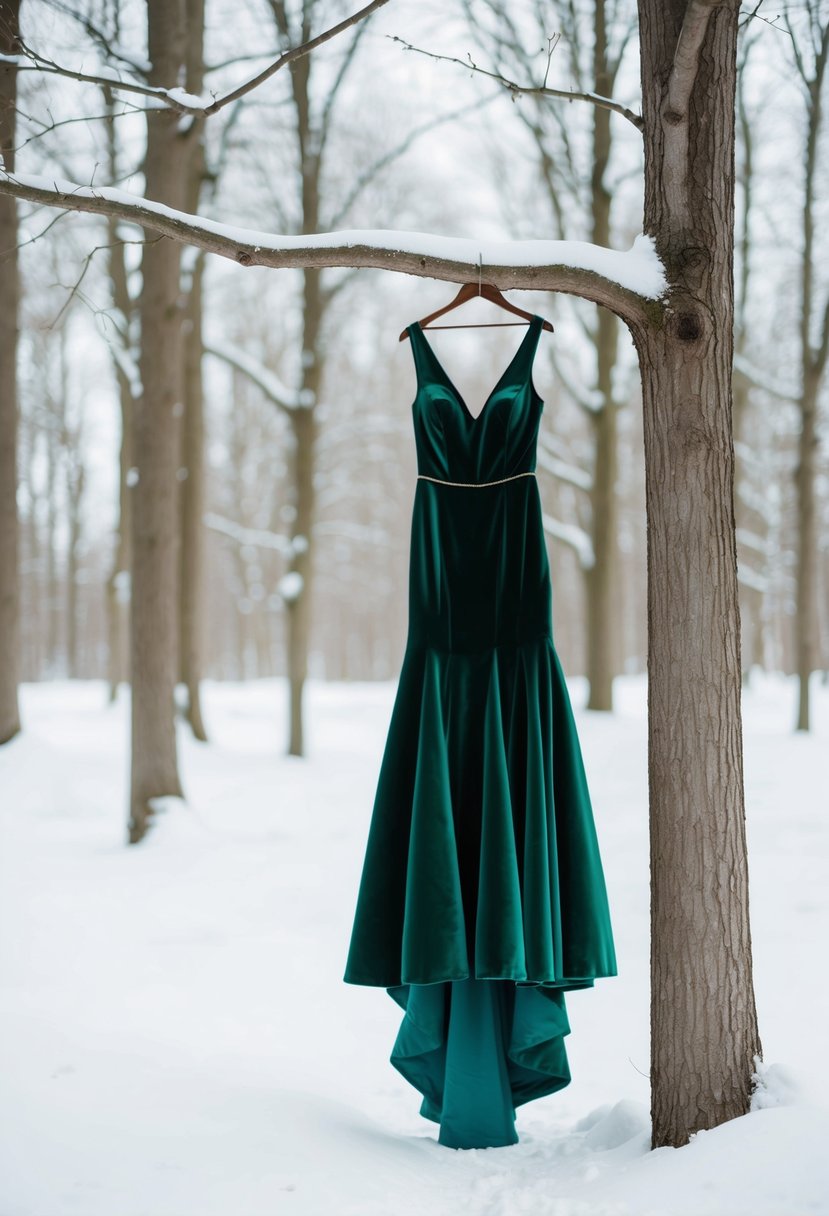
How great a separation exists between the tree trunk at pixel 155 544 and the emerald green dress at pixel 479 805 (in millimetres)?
4161

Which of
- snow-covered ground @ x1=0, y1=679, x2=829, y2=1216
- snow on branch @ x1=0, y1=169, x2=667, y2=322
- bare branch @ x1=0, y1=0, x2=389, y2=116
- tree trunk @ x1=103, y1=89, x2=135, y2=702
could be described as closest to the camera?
→ snow-covered ground @ x1=0, y1=679, x2=829, y2=1216

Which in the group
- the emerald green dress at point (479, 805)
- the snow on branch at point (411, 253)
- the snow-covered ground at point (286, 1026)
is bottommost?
the snow-covered ground at point (286, 1026)

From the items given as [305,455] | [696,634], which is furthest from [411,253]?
[305,455]

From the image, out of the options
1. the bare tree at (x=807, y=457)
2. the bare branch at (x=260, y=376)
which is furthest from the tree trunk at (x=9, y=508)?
the bare tree at (x=807, y=457)

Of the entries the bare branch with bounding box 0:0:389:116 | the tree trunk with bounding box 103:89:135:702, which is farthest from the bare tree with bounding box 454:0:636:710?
the bare branch with bounding box 0:0:389:116

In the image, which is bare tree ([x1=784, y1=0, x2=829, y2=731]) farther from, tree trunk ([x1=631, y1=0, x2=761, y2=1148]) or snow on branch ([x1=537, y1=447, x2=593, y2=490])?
tree trunk ([x1=631, y1=0, x2=761, y2=1148])

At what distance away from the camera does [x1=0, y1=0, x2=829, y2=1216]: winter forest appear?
248 cm

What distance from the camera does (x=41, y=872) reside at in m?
5.77

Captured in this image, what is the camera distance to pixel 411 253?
247cm

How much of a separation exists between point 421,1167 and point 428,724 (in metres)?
1.08

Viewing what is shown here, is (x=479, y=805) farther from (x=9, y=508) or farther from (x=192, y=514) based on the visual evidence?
(x=192, y=514)

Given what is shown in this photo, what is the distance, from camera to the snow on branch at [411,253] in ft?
8.09

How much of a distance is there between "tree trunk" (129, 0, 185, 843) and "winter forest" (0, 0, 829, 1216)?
26 mm

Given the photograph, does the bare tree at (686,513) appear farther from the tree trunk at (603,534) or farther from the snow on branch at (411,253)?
the tree trunk at (603,534)
